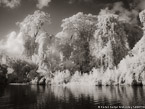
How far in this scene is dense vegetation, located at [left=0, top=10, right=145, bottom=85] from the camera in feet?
192

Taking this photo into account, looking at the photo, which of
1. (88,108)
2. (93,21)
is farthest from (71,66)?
(88,108)

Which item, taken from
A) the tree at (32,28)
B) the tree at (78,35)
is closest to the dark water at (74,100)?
the tree at (78,35)

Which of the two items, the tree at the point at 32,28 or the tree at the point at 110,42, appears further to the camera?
the tree at the point at 32,28

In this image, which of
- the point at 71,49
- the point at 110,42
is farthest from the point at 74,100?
the point at 71,49

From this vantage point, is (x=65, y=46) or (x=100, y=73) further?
(x=65, y=46)

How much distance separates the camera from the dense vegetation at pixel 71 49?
192 feet

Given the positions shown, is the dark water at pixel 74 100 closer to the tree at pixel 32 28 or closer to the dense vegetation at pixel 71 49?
the dense vegetation at pixel 71 49

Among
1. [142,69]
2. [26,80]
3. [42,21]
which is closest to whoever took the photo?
[142,69]

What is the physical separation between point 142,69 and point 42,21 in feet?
150

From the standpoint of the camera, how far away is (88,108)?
18.8 meters

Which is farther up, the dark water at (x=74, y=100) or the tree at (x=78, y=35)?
the tree at (x=78, y=35)

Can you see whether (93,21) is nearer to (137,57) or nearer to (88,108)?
(137,57)

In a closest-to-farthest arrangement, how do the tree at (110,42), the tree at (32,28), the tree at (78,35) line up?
1. the tree at (110,42)
2. the tree at (78,35)
3. the tree at (32,28)

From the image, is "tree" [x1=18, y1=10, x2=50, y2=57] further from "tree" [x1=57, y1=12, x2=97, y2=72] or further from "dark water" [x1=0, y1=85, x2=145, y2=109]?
"dark water" [x1=0, y1=85, x2=145, y2=109]
